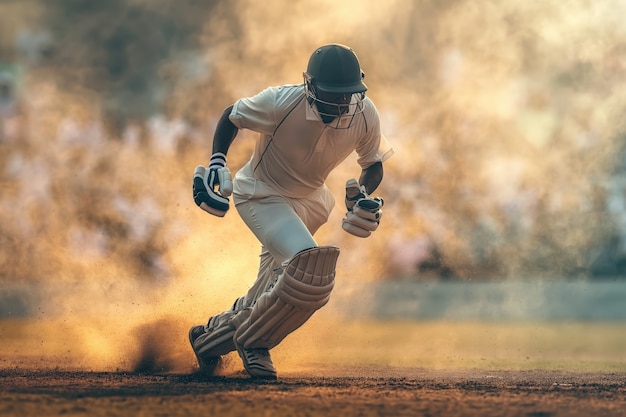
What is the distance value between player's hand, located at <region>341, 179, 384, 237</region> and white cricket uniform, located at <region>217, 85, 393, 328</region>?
1.00ft

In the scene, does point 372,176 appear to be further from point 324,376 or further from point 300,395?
point 300,395

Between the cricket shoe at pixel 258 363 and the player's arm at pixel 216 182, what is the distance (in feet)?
3.43

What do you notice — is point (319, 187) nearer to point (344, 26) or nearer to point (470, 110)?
point (344, 26)

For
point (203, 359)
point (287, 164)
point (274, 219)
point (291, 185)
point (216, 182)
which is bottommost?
point (203, 359)

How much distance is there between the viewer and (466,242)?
19.5 metres

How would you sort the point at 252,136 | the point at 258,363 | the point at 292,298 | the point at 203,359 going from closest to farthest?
1. the point at 292,298
2. the point at 258,363
3. the point at 203,359
4. the point at 252,136

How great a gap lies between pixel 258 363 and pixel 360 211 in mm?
1278

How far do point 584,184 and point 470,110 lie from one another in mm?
3010

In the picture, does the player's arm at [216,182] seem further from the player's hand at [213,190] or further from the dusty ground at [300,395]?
the dusty ground at [300,395]

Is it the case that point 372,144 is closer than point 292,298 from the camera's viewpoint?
No

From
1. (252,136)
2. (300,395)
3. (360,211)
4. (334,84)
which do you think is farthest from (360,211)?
(252,136)

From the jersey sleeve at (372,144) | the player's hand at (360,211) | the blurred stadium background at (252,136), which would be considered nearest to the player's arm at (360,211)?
the player's hand at (360,211)

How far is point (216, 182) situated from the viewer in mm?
7438

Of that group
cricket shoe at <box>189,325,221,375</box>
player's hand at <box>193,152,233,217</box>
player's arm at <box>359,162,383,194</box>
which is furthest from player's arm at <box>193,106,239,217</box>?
cricket shoe at <box>189,325,221,375</box>
